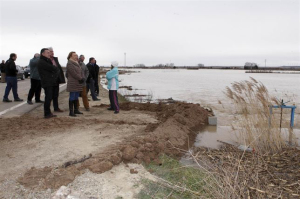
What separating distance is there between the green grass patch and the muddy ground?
0.29 meters

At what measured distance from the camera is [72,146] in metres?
4.88

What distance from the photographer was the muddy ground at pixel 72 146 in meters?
3.49

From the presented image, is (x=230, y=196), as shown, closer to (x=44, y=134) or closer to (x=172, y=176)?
(x=172, y=176)

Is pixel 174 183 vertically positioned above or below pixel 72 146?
below

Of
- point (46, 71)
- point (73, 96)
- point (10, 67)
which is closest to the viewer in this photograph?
point (46, 71)

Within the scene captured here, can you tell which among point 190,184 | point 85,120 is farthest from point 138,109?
point 190,184

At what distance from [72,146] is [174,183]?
209 cm

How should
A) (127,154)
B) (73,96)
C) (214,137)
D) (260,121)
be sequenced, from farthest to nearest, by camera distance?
(73,96), (214,137), (260,121), (127,154)

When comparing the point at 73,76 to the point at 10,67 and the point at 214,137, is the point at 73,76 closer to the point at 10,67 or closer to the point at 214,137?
the point at 10,67

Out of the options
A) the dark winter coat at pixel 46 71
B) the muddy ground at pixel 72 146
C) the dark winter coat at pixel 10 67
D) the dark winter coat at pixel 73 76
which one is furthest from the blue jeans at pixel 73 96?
the dark winter coat at pixel 10 67

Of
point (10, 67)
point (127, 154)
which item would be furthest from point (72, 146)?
point (10, 67)

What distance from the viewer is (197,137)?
6980 millimetres

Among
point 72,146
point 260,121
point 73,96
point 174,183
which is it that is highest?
point 73,96

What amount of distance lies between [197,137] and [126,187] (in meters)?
3.79
